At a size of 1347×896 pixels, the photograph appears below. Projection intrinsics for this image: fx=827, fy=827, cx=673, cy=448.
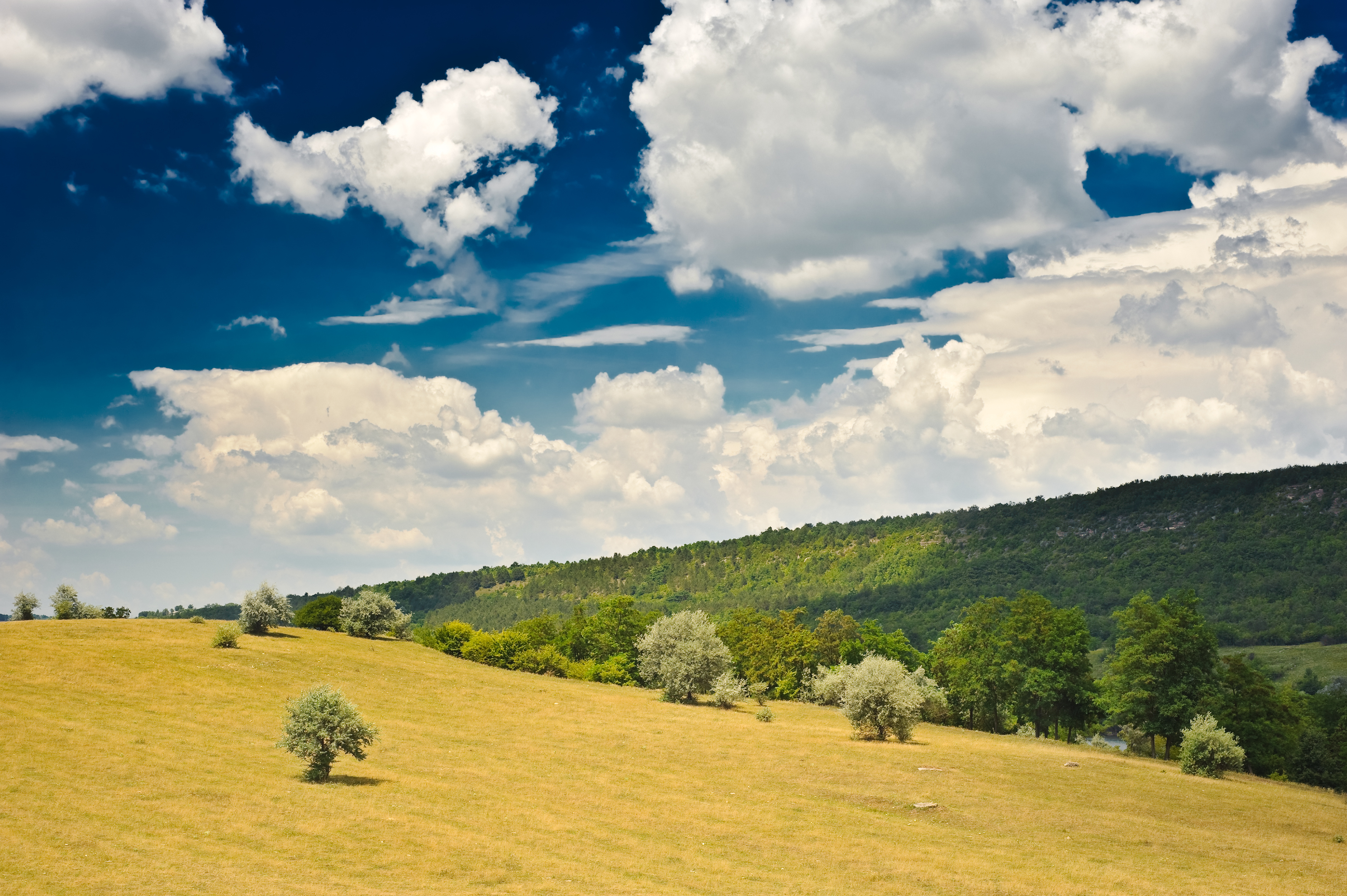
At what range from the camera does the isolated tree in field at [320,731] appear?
40781 millimetres

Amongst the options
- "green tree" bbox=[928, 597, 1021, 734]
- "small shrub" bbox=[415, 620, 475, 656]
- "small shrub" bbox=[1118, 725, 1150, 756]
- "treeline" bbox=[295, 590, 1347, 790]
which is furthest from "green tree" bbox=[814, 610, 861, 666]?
"small shrub" bbox=[415, 620, 475, 656]

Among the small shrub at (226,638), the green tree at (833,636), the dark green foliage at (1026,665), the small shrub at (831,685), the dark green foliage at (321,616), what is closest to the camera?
the small shrub at (226,638)

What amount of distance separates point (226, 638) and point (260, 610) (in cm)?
1184

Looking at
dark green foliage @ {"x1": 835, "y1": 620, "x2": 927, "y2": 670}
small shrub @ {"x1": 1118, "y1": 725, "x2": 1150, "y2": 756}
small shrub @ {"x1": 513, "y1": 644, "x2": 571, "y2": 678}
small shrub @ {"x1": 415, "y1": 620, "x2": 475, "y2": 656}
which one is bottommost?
small shrub @ {"x1": 1118, "y1": 725, "x2": 1150, "y2": 756}

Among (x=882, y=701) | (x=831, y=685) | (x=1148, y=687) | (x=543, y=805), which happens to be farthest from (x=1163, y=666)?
(x=543, y=805)

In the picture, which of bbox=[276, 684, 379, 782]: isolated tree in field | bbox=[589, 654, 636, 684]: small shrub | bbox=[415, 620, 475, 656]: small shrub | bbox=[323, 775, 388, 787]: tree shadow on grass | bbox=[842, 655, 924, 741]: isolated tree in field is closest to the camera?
bbox=[276, 684, 379, 782]: isolated tree in field

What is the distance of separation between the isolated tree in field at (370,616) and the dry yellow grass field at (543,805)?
27.4 metres

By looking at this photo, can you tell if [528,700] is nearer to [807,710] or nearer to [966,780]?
[807,710]

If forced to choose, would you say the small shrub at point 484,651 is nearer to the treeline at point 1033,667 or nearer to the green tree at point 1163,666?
the treeline at point 1033,667

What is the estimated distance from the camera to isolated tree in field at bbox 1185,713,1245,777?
58938 millimetres

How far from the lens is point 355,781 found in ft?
137

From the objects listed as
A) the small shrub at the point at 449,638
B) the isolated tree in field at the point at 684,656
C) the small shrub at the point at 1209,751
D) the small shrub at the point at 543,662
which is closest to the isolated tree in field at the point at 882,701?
the small shrub at the point at 1209,751

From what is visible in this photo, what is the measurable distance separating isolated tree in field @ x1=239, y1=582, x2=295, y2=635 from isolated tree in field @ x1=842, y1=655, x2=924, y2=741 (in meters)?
57.3

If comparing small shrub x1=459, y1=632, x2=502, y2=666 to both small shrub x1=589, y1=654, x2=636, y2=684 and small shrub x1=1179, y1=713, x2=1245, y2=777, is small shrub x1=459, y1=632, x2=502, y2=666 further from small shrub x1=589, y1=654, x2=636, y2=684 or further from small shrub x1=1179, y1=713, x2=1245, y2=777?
small shrub x1=1179, y1=713, x2=1245, y2=777
